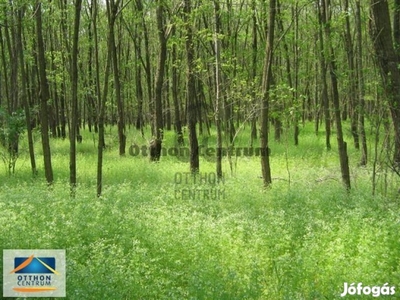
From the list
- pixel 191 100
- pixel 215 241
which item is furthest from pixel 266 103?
pixel 215 241

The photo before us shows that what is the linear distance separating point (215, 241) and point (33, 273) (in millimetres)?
2510

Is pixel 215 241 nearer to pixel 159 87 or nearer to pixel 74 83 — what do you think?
pixel 74 83

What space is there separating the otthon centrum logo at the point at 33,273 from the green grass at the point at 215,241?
0.39 feet

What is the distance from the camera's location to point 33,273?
4945 mm

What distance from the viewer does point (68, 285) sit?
443 centimetres

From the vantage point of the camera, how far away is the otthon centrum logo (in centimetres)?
448

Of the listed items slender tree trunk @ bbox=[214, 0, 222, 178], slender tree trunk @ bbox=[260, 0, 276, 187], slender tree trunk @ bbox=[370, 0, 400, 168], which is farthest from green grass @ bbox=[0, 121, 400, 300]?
slender tree trunk @ bbox=[214, 0, 222, 178]

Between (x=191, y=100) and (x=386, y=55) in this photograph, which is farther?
(x=191, y=100)

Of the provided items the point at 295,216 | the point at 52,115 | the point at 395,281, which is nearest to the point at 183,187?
the point at 295,216

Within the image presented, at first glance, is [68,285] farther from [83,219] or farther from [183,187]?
[183,187]

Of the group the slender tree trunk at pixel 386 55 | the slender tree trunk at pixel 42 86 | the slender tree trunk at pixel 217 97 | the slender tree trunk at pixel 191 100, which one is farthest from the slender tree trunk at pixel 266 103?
the slender tree trunk at pixel 42 86

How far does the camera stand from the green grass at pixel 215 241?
14.5 feet

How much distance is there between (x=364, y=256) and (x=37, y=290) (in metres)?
4.13

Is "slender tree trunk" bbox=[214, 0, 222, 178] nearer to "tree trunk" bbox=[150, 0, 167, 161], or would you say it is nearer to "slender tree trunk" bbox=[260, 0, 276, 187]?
"slender tree trunk" bbox=[260, 0, 276, 187]
